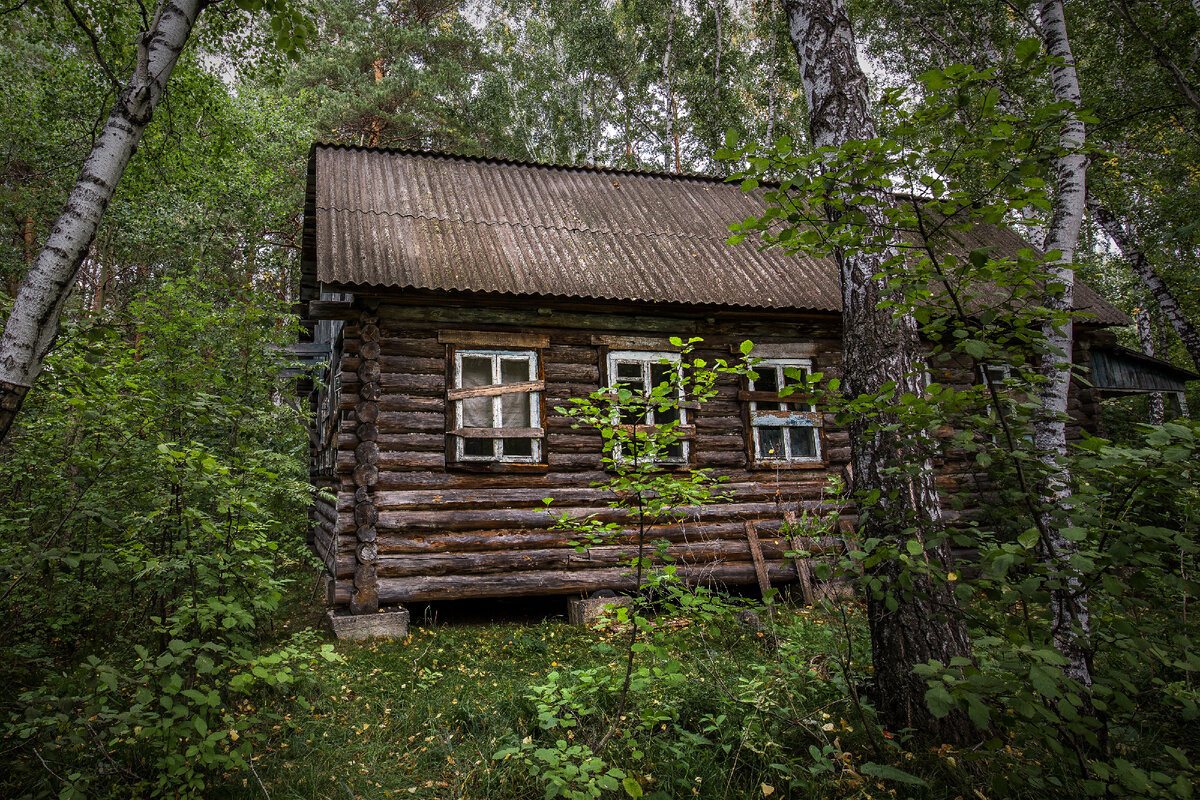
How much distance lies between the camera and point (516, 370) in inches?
312

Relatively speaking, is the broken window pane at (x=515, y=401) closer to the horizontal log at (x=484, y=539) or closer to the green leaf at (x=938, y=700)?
the horizontal log at (x=484, y=539)

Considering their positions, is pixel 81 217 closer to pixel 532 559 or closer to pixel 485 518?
pixel 485 518

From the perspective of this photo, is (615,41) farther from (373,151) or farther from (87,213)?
(87,213)

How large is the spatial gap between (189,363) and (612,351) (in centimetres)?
495

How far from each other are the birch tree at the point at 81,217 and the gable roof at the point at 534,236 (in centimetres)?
356

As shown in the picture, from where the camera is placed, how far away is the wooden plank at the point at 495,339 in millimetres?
7578

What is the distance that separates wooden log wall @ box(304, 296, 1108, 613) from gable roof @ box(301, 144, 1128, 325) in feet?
1.34

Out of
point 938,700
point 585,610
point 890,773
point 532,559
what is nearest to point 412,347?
point 532,559

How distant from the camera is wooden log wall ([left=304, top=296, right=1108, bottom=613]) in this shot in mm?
6992

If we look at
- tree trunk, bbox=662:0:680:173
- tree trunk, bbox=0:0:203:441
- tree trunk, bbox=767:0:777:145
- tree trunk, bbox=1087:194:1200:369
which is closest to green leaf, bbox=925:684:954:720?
tree trunk, bbox=0:0:203:441

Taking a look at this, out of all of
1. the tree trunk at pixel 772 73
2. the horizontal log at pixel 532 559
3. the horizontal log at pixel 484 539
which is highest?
the tree trunk at pixel 772 73

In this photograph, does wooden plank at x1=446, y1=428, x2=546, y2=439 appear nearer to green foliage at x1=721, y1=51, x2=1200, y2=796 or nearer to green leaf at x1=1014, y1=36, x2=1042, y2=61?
green foliage at x1=721, y1=51, x2=1200, y2=796

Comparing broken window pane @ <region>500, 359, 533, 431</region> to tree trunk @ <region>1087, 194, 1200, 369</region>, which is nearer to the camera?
broken window pane @ <region>500, 359, 533, 431</region>

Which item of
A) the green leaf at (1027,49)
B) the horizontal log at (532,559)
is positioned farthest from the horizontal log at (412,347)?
the green leaf at (1027,49)
